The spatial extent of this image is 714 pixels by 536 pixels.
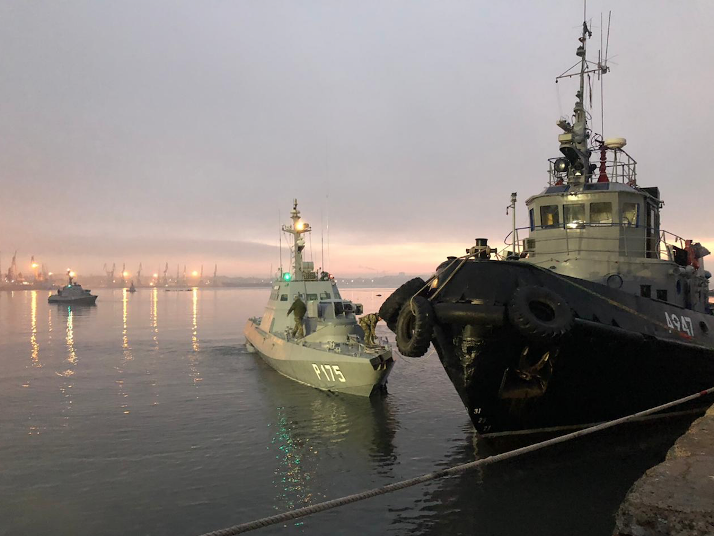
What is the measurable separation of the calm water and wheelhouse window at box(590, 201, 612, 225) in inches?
209

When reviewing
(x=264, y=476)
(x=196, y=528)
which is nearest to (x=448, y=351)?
(x=264, y=476)

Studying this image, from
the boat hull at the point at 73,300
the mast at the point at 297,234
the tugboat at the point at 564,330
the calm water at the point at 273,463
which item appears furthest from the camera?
the boat hull at the point at 73,300

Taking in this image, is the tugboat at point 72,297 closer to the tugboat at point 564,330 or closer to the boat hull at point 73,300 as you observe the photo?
the boat hull at point 73,300

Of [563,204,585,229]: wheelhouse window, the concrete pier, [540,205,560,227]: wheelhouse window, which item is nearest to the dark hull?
[563,204,585,229]: wheelhouse window

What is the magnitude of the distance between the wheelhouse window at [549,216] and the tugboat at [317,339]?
21.7 ft

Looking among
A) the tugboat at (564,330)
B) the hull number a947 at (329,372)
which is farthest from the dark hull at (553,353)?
the hull number a947 at (329,372)

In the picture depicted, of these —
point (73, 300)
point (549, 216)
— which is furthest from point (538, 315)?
point (73, 300)

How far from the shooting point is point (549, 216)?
1254 cm

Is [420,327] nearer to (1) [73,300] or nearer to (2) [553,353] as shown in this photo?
(2) [553,353]

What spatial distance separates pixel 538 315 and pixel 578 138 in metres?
8.26

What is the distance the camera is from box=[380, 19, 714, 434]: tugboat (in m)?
8.66

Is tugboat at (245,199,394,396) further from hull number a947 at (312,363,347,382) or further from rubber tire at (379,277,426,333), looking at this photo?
rubber tire at (379,277,426,333)

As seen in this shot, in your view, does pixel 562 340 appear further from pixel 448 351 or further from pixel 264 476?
pixel 264 476

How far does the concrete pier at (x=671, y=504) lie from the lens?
3.22 m
